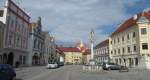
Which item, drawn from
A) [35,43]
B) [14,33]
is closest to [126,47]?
[35,43]

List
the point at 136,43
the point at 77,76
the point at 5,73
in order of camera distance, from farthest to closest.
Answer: the point at 136,43 < the point at 77,76 < the point at 5,73

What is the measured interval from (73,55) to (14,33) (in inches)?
4787

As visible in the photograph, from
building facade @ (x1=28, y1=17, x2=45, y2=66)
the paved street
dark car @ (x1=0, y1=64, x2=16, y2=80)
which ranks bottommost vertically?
the paved street

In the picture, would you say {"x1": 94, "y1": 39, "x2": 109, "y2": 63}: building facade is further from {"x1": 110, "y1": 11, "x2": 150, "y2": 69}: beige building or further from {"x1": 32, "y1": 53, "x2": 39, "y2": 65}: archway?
{"x1": 32, "y1": 53, "x2": 39, "y2": 65}: archway

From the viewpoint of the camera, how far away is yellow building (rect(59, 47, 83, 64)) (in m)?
171

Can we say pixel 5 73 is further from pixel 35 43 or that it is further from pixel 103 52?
pixel 103 52

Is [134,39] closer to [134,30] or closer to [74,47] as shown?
[134,30]

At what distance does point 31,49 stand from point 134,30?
1188 inches

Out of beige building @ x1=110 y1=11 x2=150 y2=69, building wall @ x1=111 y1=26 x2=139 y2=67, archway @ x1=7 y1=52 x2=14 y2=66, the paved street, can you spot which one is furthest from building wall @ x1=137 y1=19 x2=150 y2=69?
archway @ x1=7 y1=52 x2=14 y2=66

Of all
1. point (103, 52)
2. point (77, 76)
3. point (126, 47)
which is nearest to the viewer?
point (77, 76)

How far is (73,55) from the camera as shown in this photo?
6895 inches

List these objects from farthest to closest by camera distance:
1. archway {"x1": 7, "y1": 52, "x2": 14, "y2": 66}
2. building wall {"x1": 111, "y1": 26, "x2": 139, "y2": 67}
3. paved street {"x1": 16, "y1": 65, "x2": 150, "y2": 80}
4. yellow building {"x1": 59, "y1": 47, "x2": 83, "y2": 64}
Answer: yellow building {"x1": 59, "y1": 47, "x2": 83, "y2": 64}
building wall {"x1": 111, "y1": 26, "x2": 139, "y2": 67}
archway {"x1": 7, "y1": 52, "x2": 14, "y2": 66}
paved street {"x1": 16, "y1": 65, "x2": 150, "y2": 80}

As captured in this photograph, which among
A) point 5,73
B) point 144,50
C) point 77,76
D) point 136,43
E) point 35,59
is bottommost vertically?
point 77,76

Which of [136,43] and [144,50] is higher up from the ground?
[136,43]
